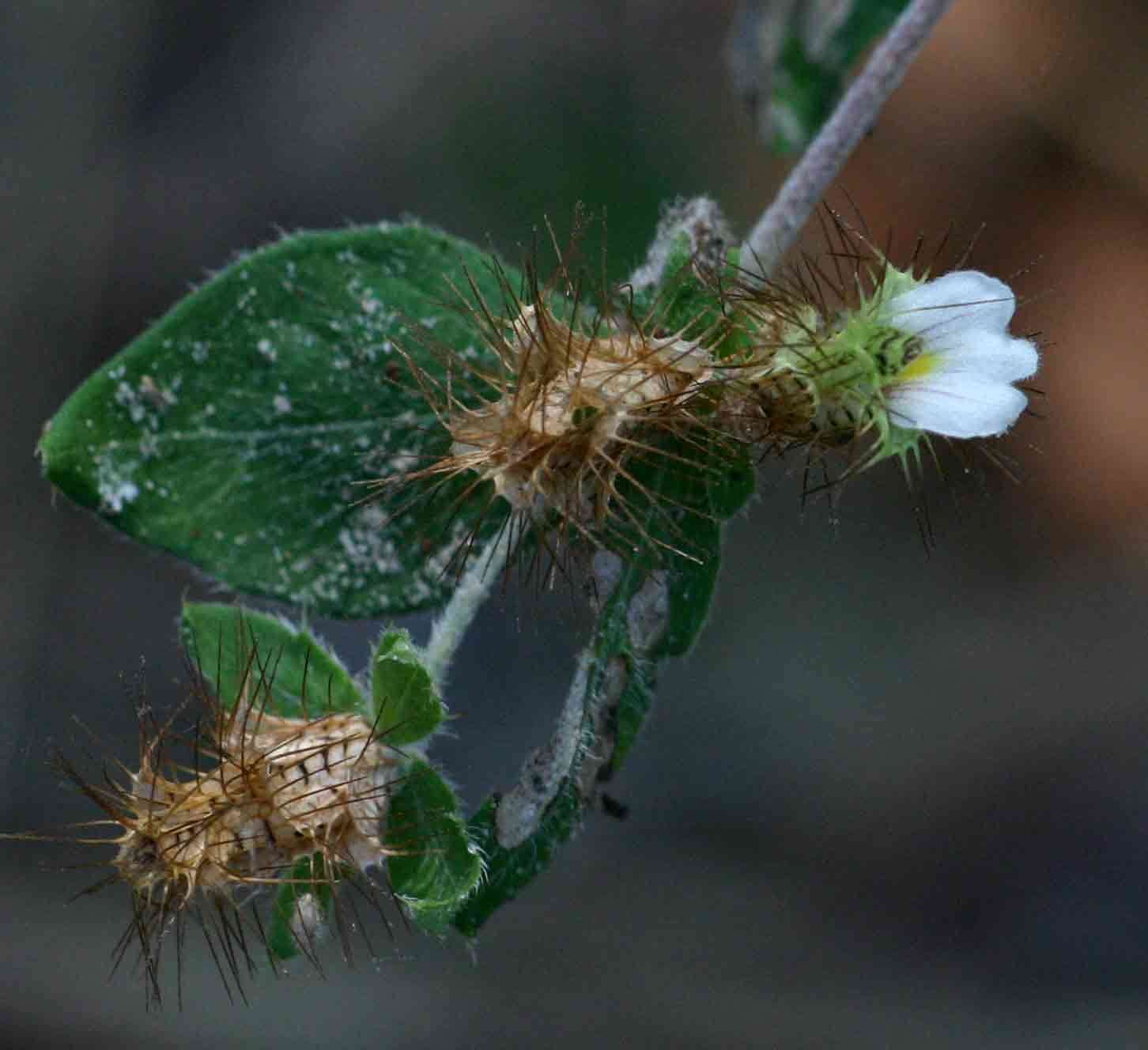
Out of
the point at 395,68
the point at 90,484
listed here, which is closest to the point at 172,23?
the point at 395,68

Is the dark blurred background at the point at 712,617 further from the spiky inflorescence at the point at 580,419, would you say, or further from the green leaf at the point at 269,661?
the spiky inflorescence at the point at 580,419

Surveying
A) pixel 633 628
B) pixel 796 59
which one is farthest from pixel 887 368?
pixel 796 59

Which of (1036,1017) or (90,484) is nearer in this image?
(90,484)

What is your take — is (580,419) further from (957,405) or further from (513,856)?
(513,856)

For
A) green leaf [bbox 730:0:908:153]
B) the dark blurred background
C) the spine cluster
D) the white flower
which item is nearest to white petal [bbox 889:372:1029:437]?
the white flower

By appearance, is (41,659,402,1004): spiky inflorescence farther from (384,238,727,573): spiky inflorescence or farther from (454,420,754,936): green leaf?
(384,238,727,573): spiky inflorescence

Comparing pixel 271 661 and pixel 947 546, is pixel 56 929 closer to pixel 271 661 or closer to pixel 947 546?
pixel 271 661
